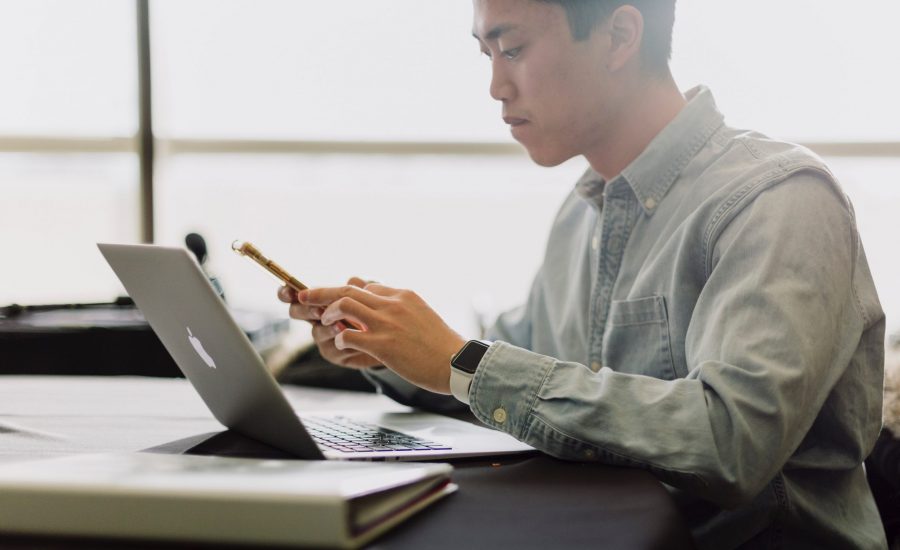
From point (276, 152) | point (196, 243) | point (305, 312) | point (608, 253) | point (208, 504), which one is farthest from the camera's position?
point (276, 152)

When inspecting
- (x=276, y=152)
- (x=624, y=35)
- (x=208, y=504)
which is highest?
(x=624, y=35)

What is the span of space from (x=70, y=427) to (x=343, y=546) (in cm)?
72

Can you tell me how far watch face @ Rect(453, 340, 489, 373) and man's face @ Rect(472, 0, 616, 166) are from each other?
48cm

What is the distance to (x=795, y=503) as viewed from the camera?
3.42 ft

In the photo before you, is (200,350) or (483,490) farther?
(200,350)

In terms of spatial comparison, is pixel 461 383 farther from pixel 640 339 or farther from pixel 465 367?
pixel 640 339

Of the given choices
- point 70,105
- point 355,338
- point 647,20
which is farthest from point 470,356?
point 70,105

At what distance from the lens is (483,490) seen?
31.6 inches

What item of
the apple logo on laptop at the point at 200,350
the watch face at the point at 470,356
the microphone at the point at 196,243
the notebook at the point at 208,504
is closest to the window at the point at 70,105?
the microphone at the point at 196,243

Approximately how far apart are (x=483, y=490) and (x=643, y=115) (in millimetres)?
739

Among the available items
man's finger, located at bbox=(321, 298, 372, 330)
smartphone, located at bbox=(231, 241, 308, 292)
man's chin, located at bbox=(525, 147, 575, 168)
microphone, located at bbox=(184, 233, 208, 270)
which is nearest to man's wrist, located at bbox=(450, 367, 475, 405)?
man's finger, located at bbox=(321, 298, 372, 330)

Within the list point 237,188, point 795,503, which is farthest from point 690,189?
point 237,188

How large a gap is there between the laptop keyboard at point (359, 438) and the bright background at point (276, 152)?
1.61 m

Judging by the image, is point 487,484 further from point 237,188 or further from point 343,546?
point 237,188
